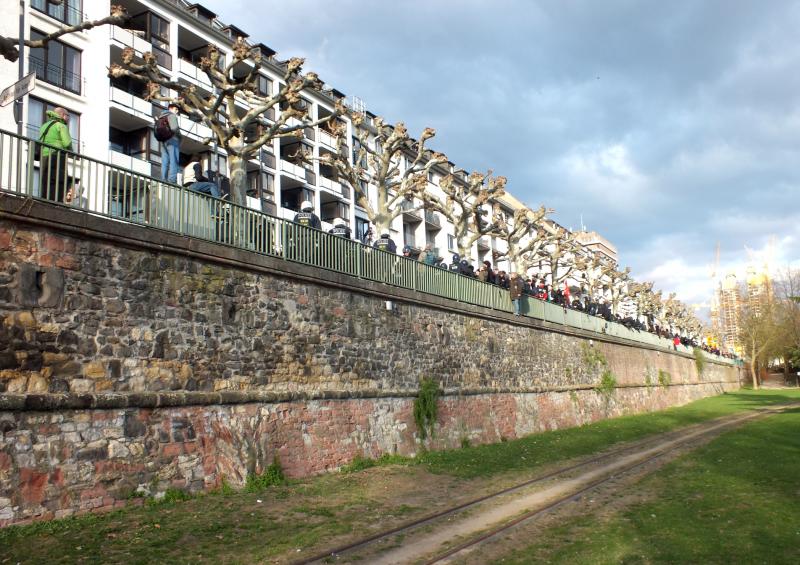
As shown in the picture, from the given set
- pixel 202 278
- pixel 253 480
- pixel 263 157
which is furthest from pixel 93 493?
pixel 263 157

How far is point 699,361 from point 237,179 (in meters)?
57.6

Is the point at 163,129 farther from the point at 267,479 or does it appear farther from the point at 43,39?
the point at 267,479

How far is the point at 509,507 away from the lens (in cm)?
1146

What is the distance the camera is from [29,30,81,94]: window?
2950 cm

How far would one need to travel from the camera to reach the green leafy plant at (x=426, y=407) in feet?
58.1

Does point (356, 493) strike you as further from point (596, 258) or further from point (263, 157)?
point (596, 258)

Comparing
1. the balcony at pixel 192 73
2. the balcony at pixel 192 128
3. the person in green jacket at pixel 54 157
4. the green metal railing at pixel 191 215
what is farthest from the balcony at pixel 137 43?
the person in green jacket at pixel 54 157

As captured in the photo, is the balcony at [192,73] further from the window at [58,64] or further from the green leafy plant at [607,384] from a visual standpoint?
the green leafy plant at [607,384]

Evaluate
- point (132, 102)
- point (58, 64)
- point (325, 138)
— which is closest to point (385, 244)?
point (132, 102)

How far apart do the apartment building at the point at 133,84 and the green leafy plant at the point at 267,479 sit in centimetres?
1406

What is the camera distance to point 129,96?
32938 millimetres

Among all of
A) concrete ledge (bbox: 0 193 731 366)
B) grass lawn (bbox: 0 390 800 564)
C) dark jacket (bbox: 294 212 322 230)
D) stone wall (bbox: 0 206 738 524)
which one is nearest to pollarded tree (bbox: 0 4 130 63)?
concrete ledge (bbox: 0 193 731 366)

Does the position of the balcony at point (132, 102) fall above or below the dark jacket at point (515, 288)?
above

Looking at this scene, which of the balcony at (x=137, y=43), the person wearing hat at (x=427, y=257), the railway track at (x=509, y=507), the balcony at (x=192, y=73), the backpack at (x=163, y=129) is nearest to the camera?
the railway track at (x=509, y=507)
